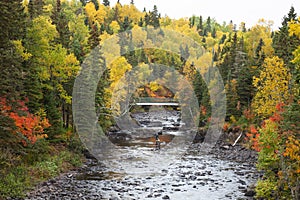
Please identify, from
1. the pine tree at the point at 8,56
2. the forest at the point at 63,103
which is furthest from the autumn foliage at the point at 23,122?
the pine tree at the point at 8,56

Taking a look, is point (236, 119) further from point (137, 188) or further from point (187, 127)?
point (137, 188)

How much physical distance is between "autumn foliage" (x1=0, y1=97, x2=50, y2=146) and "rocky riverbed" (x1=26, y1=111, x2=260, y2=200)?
11.6 feet

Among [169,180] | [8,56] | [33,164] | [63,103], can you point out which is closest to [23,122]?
[33,164]

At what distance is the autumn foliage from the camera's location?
21678mm

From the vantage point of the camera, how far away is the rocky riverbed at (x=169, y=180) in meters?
24.1

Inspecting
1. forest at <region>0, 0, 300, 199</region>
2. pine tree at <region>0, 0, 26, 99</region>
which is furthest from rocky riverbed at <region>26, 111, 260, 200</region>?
pine tree at <region>0, 0, 26, 99</region>

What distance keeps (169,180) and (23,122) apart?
40.0 ft

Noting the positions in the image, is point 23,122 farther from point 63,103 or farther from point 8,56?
point 63,103

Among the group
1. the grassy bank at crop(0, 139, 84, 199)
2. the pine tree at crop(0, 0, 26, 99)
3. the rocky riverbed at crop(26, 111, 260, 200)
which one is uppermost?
the pine tree at crop(0, 0, 26, 99)

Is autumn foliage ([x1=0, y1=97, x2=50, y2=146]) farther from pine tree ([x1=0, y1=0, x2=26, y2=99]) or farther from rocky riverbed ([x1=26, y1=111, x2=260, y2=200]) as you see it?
rocky riverbed ([x1=26, y1=111, x2=260, y2=200])

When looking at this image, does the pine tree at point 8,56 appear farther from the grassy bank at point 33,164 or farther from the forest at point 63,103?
the grassy bank at point 33,164

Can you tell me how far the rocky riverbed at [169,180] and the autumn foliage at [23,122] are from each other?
140 inches

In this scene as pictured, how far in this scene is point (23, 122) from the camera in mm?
24156

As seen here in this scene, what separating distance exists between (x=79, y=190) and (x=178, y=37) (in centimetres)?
9736
